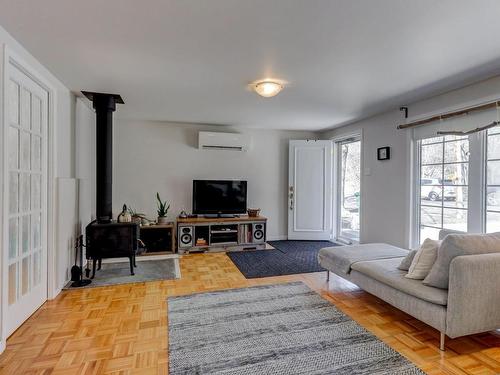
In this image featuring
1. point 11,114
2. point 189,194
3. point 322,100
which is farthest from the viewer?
point 189,194

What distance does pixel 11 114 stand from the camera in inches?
86.5

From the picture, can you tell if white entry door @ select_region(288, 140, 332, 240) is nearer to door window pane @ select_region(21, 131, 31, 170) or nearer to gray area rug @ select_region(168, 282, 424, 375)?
gray area rug @ select_region(168, 282, 424, 375)

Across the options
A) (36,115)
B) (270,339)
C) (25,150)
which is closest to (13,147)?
(25,150)

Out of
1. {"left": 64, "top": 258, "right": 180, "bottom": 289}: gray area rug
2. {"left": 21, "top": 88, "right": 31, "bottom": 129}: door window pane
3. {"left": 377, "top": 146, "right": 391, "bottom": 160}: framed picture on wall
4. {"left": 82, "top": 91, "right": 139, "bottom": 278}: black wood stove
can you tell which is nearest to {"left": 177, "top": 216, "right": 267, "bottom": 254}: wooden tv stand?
{"left": 64, "top": 258, "right": 180, "bottom": 289}: gray area rug

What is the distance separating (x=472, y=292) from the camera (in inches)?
75.2

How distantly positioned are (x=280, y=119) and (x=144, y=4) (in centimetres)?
323

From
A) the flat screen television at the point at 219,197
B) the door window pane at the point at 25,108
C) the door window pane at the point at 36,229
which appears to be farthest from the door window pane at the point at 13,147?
the flat screen television at the point at 219,197

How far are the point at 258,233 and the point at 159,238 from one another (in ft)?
5.36

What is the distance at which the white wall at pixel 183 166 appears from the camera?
191 inches

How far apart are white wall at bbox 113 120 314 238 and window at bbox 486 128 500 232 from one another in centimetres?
329

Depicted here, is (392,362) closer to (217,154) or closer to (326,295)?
(326,295)

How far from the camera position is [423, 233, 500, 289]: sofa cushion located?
2.02 meters

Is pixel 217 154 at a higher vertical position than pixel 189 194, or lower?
higher

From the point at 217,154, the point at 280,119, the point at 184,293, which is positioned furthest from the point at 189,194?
the point at 184,293
